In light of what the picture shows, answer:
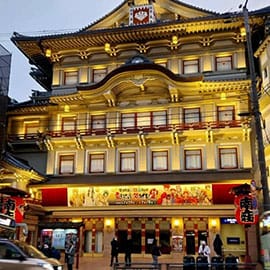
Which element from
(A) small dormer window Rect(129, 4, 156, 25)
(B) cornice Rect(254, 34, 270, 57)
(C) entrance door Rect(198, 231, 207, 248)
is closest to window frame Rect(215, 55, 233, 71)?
(B) cornice Rect(254, 34, 270, 57)

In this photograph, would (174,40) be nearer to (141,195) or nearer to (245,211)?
(141,195)

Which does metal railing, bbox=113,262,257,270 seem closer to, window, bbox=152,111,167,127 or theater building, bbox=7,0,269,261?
theater building, bbox=7,0,269,261

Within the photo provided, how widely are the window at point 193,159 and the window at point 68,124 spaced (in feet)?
29.6

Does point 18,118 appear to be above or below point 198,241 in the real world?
above

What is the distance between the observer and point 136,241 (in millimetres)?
27672

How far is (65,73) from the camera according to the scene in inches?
1273

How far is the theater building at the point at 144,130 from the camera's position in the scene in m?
26.9

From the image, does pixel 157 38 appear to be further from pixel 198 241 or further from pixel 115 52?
pixel 198 241

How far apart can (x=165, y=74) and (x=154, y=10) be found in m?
7.10

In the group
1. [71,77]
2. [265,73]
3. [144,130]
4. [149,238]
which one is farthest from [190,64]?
[149,238]

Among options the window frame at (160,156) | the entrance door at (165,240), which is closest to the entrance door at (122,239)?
the entrance door at (165,240)

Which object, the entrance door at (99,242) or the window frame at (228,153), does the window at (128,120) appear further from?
the entrance door at (99,242)

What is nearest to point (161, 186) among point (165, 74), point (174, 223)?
point (174, 223)

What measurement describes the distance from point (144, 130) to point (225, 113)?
19.6 ft
